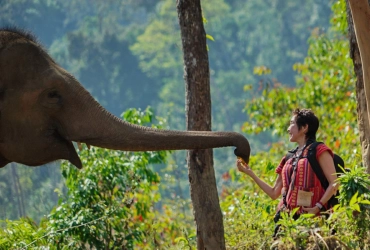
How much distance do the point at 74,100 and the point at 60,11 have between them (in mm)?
53965

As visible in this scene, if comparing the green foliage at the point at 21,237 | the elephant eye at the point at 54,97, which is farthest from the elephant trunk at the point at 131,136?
the green foliage at the point at 21,237

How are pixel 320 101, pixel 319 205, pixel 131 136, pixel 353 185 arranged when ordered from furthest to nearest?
pixel 320 101
pixel 319 205
pixel 353 185
pixel 131 136

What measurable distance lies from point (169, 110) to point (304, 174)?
388 inches

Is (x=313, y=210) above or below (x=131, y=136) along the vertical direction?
below

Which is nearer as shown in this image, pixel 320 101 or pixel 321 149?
Answer: pixel 321 149

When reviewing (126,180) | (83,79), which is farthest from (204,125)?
(83,79)

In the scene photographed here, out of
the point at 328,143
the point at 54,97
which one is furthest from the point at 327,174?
the point at 328,143

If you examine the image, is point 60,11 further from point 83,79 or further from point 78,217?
point 78,217

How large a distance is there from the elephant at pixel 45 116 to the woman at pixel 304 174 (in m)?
1.21

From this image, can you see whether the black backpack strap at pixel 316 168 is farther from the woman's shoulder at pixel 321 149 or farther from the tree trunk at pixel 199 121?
the tree trunk at pixel 199 121

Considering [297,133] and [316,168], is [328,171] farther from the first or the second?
[297,133]

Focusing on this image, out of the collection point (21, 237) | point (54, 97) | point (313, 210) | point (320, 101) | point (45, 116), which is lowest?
point (313, 210)

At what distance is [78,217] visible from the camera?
845 cm

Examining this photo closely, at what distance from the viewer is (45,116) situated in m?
5.61
